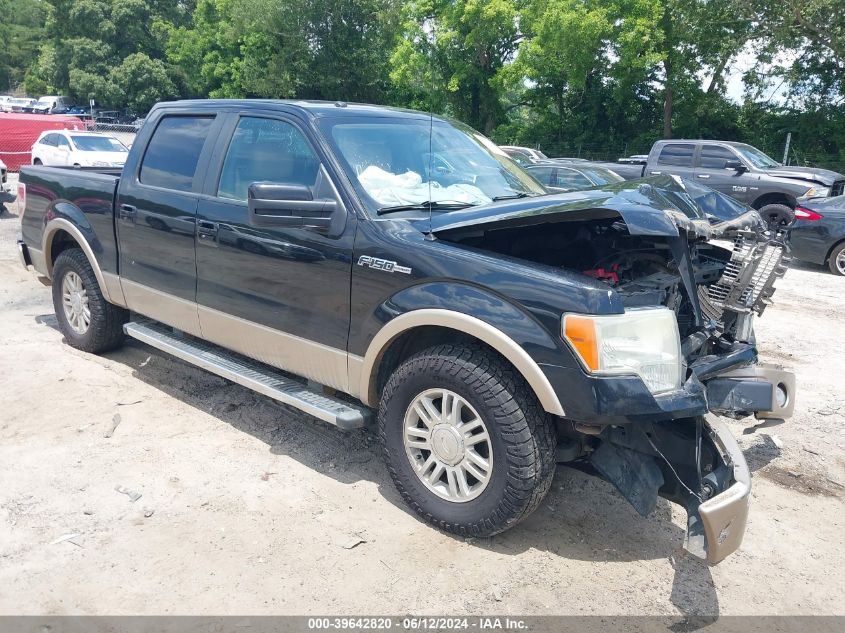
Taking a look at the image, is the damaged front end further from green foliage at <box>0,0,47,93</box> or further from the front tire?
green foliage at <box>0,0,47,93</box>

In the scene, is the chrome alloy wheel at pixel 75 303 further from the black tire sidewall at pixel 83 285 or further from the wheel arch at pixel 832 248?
the wheel arch at pixel 832 248

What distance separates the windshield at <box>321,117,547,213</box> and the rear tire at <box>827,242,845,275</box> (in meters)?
8.21

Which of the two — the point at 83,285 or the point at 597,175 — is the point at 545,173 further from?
the point at 83,285

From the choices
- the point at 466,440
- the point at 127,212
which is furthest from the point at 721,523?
the point at 127,212

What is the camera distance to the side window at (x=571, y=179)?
12.0 metres

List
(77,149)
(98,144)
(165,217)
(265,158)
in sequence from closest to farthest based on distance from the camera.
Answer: (265,158) < (165,217) < (77,149) < (98,144)

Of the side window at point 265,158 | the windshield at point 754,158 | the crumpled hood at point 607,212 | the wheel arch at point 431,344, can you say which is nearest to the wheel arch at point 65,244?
the side window at point 265,158

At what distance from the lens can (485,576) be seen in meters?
3.25

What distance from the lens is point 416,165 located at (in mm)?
4238

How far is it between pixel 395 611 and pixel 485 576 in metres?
0.47

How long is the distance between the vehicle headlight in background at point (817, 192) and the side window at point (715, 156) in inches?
69.6

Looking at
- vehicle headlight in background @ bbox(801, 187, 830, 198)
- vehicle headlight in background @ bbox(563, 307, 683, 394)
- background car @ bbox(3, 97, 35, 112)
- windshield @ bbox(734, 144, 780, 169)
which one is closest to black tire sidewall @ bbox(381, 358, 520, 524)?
vehicle headlight in background @ bbox(563, 307, 683, 394)

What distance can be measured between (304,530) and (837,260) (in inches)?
402

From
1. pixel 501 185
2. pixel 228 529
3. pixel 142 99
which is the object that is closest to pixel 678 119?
pixel 501 185
